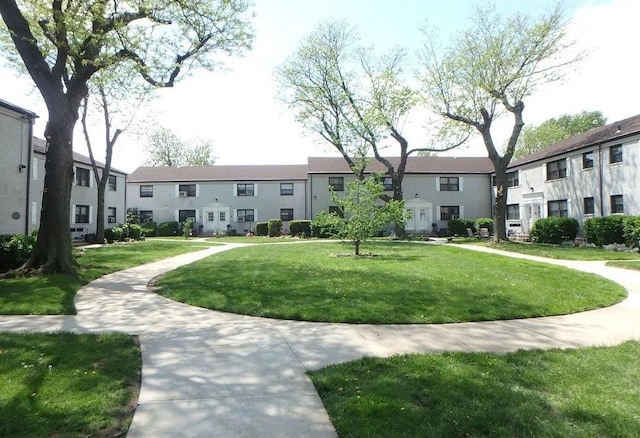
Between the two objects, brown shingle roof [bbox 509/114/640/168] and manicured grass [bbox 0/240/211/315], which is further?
brown shingle roof [bbox 509/114/640/168]

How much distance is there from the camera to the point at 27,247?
12336mm

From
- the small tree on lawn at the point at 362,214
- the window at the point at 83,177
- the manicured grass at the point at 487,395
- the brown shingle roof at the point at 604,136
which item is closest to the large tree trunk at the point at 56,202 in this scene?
the small tree on lawn at the point at 362,214

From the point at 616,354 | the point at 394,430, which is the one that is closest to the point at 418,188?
the point at 616,354

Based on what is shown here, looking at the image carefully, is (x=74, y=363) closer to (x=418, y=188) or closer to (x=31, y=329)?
(x=31, y=329)

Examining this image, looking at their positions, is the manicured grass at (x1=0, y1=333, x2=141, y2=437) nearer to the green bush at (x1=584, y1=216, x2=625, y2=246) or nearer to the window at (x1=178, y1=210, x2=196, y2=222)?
the green bush at (x1=584, y1=216, x2=625, y2=246)

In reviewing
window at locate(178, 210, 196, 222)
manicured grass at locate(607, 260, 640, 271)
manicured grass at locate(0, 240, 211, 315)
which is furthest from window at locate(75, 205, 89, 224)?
manicured grass at locate(607, 260, 640, 271)

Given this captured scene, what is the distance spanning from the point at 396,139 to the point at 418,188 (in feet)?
26.3

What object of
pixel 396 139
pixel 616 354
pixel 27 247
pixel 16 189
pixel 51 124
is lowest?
pixel 616 354

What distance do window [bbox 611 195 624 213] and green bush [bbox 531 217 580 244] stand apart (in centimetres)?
214

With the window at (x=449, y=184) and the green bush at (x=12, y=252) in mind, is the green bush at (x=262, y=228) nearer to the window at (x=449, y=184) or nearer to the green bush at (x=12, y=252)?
the window at (x=449, y=184)

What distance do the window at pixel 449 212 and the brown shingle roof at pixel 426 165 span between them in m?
3.31

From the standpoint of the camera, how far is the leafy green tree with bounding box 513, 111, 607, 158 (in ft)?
158

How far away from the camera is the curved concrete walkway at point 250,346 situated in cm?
319

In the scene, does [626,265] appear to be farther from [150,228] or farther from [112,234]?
[150,228]
